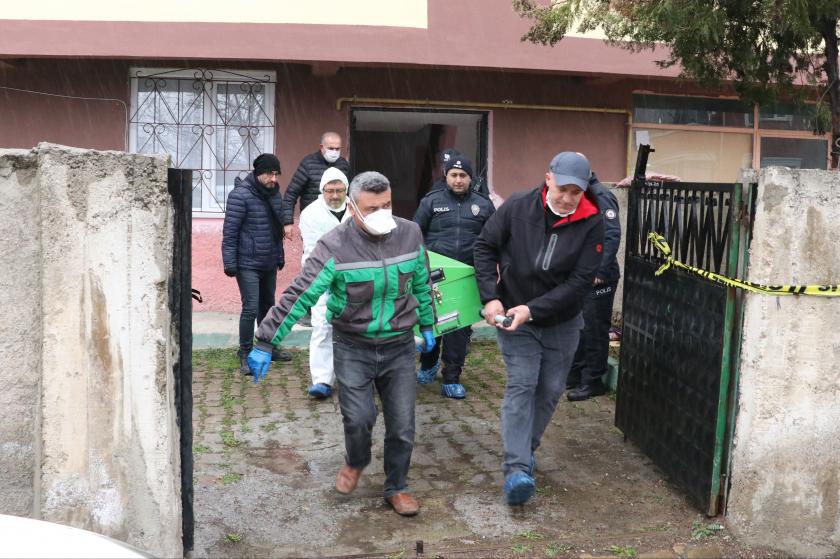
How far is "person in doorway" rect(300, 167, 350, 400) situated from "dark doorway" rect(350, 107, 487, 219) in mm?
3225

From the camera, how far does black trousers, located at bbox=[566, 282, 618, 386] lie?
700 centimetres

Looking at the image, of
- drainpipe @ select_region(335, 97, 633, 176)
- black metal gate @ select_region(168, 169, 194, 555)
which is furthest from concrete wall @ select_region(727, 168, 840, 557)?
drainpipe @ select_region(335, 97, 633, 176)

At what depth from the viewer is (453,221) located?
723 cm

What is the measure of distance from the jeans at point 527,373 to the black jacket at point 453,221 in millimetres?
2302

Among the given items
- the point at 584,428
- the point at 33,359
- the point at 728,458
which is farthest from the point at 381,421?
the point at 33,359

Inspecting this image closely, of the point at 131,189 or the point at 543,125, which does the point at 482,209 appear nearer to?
the point at 543,125

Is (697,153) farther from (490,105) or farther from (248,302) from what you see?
(248,302)

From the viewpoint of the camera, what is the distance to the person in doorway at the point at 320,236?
272 inches

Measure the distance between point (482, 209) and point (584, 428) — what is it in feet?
6.60

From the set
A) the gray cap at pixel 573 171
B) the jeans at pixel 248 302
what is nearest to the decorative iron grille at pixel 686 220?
the gray cap at pixel 573 171

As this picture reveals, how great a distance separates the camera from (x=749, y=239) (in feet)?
14.3

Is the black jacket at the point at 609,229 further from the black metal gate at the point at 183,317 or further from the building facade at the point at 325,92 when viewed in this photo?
the black metal gate at the point at 183,317

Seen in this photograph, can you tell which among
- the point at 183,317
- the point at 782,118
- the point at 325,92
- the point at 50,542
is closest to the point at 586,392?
the point at 183,317

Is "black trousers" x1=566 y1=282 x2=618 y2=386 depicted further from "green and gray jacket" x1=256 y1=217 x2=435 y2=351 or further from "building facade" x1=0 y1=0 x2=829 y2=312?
"green and gray jacket" x1=256 y1=217 x2=435 y2=351
